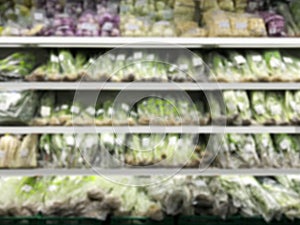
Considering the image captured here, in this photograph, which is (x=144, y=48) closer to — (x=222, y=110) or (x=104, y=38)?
(x=104, y=38)

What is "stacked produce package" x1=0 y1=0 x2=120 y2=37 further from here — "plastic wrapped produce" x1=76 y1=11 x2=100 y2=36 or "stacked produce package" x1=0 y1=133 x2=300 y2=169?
"stacked produce package" x1=0 y1=133 x2=300 y2=169

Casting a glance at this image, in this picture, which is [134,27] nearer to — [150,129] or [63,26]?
[63,26]

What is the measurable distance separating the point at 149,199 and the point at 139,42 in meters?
1.05

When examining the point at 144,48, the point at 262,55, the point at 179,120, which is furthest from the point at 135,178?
the point at 262,55

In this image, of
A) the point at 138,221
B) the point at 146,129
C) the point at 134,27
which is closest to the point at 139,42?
the point at 134,27

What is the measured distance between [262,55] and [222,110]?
63cm

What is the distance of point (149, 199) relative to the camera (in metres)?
2.55

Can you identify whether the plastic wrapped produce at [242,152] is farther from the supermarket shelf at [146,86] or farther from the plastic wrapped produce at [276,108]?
the supermarket shelf at [146,86]

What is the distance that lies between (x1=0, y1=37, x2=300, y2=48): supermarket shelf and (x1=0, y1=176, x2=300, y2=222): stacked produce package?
3.02 ft

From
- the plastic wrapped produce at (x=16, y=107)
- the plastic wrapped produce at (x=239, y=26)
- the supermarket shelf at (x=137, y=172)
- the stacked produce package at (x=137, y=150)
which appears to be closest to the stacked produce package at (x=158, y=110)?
the plastic wrapped produce at (x=16, y=107)

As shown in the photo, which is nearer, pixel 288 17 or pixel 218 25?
pixel 218 25

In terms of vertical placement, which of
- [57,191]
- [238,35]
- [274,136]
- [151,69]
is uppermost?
[238,35]

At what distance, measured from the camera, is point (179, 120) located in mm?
2600

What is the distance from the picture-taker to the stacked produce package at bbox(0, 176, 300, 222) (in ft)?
8.04
